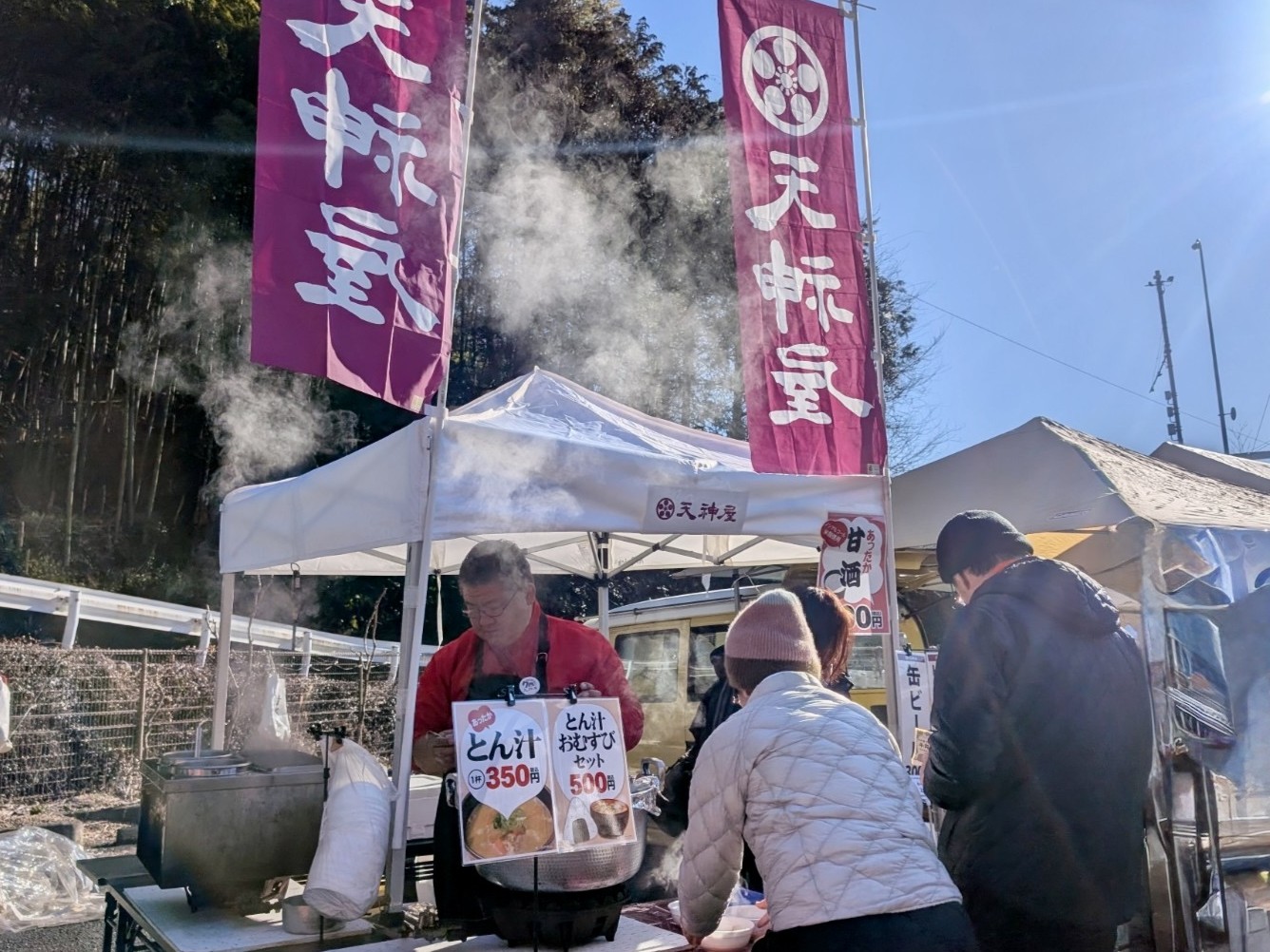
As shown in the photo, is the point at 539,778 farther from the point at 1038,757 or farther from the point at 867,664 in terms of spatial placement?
the point at 867,664

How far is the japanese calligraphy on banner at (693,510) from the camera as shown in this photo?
383 centimetres

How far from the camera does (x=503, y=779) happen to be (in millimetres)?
2666

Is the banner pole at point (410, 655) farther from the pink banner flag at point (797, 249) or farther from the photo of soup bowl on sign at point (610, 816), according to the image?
the pink banner flag at point (797, 249)

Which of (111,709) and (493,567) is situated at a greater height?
(493,567)

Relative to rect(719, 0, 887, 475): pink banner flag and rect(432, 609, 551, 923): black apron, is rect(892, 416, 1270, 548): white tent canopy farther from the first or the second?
rect(432, 609, 551, 923): black apron

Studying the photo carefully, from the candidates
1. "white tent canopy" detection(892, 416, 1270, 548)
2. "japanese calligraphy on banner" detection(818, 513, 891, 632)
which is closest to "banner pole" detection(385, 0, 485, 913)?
"japanese calligraphy on banner" detection(818, 513, 891, 632)

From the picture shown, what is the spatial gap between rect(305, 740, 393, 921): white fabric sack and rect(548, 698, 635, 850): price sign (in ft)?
1.82

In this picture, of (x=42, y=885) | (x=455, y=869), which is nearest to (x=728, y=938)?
(x=455, y=869)

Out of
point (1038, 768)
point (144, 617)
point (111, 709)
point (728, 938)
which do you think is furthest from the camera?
point (144, 617)

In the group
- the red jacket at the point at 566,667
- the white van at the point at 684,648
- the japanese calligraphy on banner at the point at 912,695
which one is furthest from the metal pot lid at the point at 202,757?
the white van at the point at 684,648

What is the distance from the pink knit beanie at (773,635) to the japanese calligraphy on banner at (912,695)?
242cm

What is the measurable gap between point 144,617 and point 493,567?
35.0ft

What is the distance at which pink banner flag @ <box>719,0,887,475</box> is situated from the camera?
4324 millimetres

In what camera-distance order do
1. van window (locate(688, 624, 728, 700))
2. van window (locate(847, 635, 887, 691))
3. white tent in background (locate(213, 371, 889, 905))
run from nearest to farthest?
white tent in background (locate(213, 371, 889, 905))
van window (locate(847, 635, 887, 691))
van window (locate(688, 624, 728, 700))
